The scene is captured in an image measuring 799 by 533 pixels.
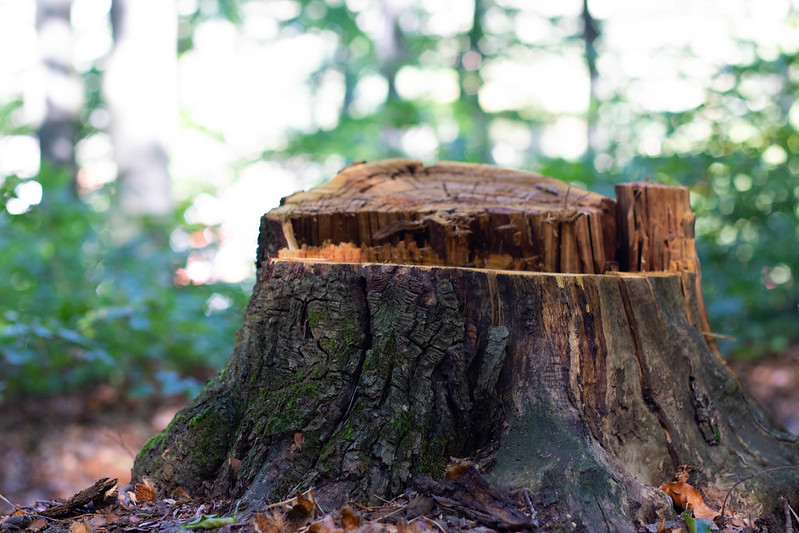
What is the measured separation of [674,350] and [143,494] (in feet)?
6.26

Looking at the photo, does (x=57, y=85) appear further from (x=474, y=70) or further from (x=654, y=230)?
(x=474, y=70)

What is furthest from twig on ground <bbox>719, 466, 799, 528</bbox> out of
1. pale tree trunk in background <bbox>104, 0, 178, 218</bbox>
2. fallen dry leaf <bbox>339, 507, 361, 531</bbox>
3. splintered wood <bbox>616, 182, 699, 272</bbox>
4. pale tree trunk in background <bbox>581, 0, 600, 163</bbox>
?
pale tree trunk in background <bbox>581, 0, 600, 163</bbox>

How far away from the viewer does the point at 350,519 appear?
1.46 metres

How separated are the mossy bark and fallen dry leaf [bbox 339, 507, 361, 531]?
0.47 ft

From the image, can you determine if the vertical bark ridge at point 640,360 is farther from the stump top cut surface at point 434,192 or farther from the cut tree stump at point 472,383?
the stump top cut surface at point 434,192

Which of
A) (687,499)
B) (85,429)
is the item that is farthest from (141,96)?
(687,499)

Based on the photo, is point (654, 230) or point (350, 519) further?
point (654, 230)

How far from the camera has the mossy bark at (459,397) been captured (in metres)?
1.67

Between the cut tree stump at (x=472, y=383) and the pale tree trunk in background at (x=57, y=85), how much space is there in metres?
6.92

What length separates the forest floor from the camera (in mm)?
4258

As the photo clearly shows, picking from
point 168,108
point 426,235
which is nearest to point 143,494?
point 426,235

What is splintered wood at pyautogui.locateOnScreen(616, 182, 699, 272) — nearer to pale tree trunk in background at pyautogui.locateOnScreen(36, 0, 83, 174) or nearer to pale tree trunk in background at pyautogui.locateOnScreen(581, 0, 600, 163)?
pale tree trunk in background at pyautogui.locateOnScreen(36, 0, 83, 174)

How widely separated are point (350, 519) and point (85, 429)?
15.5 ft

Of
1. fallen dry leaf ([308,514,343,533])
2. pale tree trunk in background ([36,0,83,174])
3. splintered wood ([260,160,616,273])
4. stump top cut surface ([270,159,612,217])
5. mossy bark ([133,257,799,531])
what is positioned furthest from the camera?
pale tree trunk in background ([36,0,83,174])
